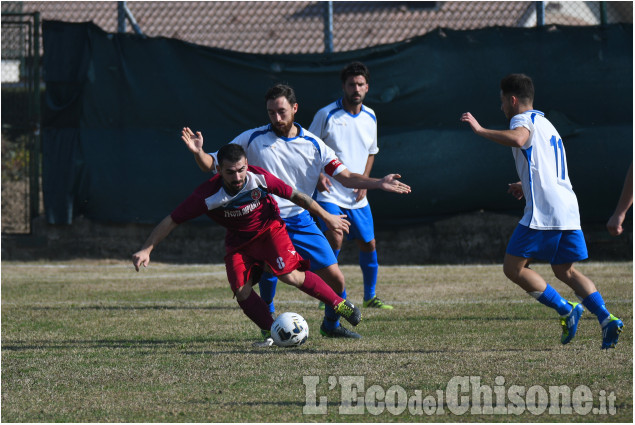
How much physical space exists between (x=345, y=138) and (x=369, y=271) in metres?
1.21

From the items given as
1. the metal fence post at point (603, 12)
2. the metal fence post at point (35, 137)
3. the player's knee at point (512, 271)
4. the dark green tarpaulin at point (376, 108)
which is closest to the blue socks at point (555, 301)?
the player's knee at point (512, 271)

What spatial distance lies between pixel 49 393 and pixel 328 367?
5.03ft

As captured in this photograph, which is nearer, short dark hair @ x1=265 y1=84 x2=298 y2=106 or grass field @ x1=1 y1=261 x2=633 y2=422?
grass field @ x1=1 y1=261 x2=633 y2=422

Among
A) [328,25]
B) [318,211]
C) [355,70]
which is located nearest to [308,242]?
[318,211]

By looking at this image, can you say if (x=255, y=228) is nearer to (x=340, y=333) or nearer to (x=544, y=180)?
(x=340, y=333)

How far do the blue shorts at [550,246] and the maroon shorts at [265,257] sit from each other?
1.47 m

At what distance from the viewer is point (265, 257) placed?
615cm

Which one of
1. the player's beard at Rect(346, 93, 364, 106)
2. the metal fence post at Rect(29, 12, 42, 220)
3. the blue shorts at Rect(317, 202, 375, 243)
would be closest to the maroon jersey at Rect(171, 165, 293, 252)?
the blue shorts at Rect(317, 202, 375, 243)

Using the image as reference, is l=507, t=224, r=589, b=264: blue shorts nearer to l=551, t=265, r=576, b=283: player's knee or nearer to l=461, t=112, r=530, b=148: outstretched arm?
l=551, t=265, r=576, b=283: player's knee

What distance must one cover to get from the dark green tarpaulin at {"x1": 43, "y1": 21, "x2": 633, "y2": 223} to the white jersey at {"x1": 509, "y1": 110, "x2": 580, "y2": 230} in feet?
17.3

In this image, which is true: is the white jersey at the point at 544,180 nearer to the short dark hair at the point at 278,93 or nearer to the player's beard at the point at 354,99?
the short dark hair at the point at 278,93

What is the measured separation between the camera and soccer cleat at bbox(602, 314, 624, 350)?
18.6 ft

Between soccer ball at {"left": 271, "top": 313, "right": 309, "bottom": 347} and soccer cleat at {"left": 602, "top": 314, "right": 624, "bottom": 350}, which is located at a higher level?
soccer cleat at {"left": 602, "top": 314, "right": 624, "bottom": 350}

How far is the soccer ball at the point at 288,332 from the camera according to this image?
19.4ft
